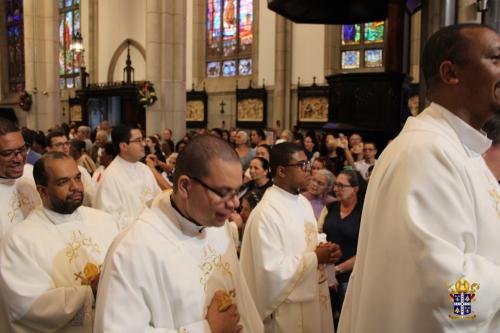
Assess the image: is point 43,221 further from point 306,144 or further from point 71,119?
point 71,119

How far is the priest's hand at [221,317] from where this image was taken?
220cm

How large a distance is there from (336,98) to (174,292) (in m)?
8.41

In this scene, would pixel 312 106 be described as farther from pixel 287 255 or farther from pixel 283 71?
pixel 287 255

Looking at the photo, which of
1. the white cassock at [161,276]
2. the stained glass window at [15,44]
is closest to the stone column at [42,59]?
the stained glass window at [15,44]

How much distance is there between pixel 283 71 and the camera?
18.1 meters

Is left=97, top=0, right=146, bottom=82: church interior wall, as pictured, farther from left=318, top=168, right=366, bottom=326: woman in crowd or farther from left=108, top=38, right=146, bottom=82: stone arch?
left=318, top=168, right=366, bottom=326: woman in crowd

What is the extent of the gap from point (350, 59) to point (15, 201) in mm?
14802

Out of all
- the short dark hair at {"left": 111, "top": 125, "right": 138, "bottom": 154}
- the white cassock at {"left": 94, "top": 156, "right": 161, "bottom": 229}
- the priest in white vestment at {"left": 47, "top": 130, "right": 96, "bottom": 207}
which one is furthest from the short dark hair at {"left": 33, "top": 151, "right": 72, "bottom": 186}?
the priest in white vestment at {"left": 47, "top": 130, "right": 96, "bottom": 207}

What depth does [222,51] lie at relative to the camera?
20641 millimetres

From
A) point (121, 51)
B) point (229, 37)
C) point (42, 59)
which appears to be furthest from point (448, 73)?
point (121, 51)

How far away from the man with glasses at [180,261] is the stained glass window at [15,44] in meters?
29.8

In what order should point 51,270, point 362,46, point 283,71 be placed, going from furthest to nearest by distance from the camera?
point 283,71 → point 362,46 → point 51,270

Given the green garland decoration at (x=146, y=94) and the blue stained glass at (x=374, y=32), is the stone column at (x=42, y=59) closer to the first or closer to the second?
the green garland decoration at (x=146, y=94)

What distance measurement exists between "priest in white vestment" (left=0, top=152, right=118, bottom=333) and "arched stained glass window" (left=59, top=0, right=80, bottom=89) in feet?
82.7
